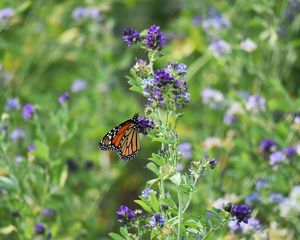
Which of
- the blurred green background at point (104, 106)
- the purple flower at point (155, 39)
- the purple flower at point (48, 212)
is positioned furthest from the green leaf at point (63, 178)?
the purple flower at point (155, 39)

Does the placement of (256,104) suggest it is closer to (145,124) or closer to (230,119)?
(230,119)

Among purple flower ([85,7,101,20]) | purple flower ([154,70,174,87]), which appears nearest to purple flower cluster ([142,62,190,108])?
purple flower ([154,70,174,87])

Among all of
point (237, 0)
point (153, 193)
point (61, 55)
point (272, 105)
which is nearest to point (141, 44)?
point (153, 193)

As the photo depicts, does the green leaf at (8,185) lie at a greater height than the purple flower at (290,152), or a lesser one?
lesser

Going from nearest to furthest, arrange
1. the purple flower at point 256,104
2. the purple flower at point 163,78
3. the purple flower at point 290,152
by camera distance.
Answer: the purple flower at point 163,78, the purple flower at point 290,152, the purple flower at point 256,104

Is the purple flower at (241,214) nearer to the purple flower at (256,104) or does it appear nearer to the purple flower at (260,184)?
the purple flower at (260,184)

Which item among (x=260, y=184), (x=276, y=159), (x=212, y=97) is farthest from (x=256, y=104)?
(x=260, y=184)
